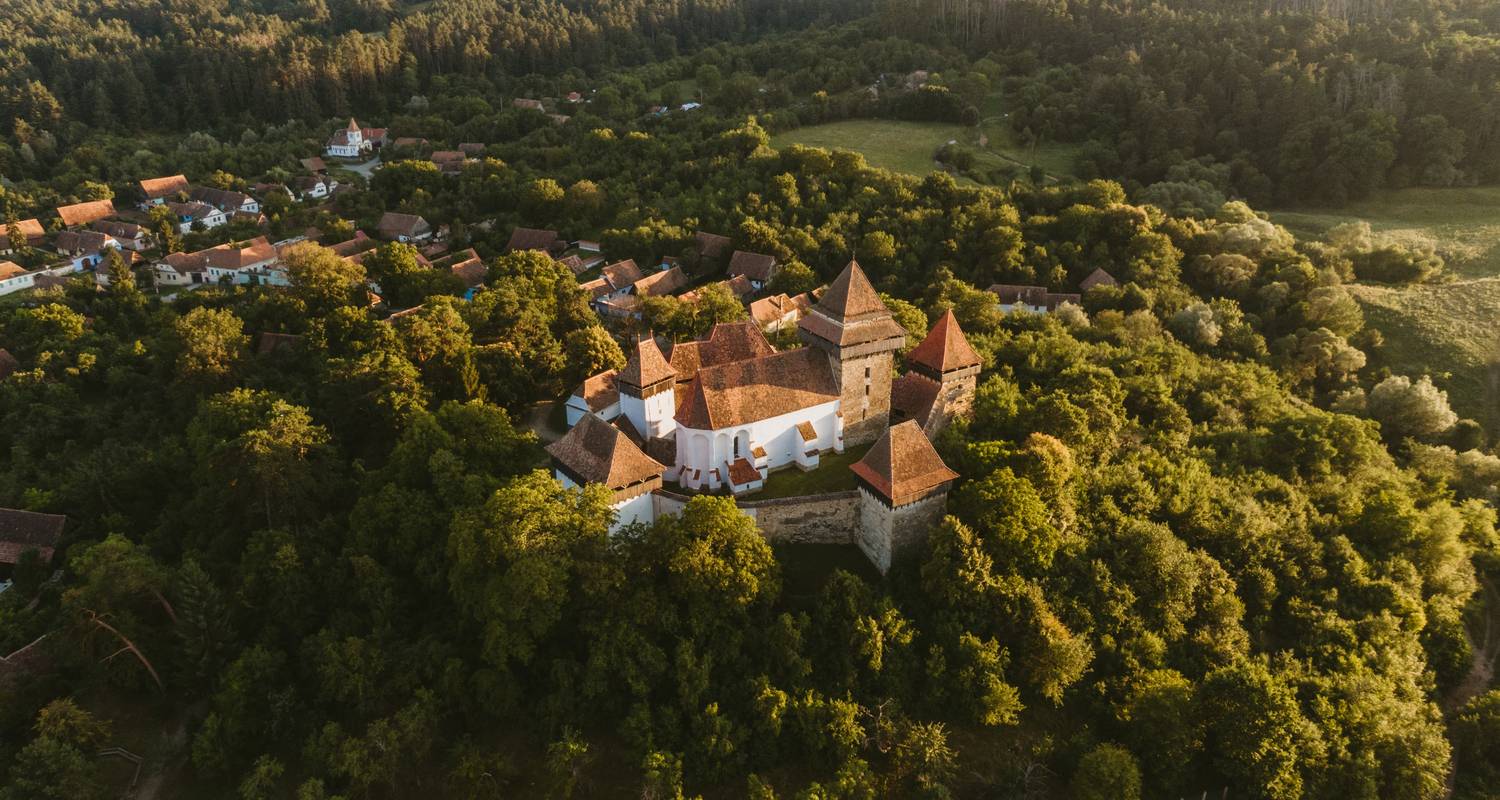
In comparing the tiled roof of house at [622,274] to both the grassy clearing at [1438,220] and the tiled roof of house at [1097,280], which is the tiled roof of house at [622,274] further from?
the grassy clearing at [1438,220]

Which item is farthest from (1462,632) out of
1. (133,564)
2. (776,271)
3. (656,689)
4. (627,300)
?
(133,564)

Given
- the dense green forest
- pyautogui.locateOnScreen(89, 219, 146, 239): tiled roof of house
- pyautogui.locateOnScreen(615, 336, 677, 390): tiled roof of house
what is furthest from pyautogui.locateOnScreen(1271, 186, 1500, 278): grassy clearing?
pyautogui.locateOnScreen(89, 219, 146, 239): tiled roof of house

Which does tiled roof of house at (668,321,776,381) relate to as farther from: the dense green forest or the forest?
the dense green forest

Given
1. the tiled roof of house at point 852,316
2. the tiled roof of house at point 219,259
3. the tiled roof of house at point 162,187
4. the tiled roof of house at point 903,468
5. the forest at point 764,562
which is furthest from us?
the tiled roof of house at point 162,187

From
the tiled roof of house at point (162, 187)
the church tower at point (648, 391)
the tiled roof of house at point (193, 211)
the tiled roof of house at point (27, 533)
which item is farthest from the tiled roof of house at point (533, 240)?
the tiled roof of house at point (162, 187)

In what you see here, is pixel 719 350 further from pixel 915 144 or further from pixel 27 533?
pixel 915 144

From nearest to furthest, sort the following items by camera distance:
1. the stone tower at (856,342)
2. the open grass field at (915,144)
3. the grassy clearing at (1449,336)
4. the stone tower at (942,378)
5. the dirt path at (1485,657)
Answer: the dirt path at (1485,657) < the stone tower at (856,342) < the stone tower at (942,378) < the grassy clearing at (1449,336) < the open grass field at (915,144)

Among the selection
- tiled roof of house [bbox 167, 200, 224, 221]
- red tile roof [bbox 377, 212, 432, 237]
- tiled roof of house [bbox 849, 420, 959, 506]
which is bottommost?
tiled roof of house [bbox 167, 200, 224, 221]
